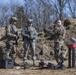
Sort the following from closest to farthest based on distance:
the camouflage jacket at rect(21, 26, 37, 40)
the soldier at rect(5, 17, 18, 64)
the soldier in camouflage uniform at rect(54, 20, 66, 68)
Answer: the soldier in camouflage uniform at rect(54, 20, 66, 68) < the camouflage jacket at rect(21, 26, 37, 40) < the soldier at rect(5, 17, 18, 64)

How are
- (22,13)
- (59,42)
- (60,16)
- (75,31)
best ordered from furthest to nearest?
(22,13), (60,16), (75,31), (59,42)

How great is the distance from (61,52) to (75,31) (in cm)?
Answer: 1255

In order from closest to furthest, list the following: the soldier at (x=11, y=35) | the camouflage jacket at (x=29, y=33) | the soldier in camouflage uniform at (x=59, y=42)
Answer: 1. the soldier in camouflage uniform at (x=59, y=42)
2. the camouflage jacket at (x=29, y=33)
3. the soldier at (x=11, y=35)

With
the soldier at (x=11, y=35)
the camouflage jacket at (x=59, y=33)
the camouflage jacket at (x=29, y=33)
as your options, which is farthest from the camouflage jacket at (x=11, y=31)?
the camouflage jacket at (x=59, y=33)

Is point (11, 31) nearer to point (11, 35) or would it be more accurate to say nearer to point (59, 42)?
point (11, 35)

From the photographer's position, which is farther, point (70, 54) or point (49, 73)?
point (70, 54)

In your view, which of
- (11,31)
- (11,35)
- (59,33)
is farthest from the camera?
(11,31)

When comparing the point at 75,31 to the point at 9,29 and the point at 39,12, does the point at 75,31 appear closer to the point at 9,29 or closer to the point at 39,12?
the point at 9,29

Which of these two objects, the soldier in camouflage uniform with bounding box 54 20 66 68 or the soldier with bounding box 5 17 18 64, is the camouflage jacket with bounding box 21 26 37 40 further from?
the soldier in camouflage uniform with bounding box 54 20 66 68

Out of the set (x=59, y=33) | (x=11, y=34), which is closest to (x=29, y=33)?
(x=11, y=34)

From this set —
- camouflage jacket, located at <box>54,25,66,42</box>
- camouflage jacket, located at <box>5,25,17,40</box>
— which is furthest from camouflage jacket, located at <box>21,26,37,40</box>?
camouflage jacket, located at <box>54,25,66,42</box>

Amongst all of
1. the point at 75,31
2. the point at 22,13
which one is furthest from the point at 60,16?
the point at 75,31

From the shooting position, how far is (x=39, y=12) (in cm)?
5584

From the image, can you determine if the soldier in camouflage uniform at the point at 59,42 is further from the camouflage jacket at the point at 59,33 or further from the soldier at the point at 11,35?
the soldier at the point at 11,35
